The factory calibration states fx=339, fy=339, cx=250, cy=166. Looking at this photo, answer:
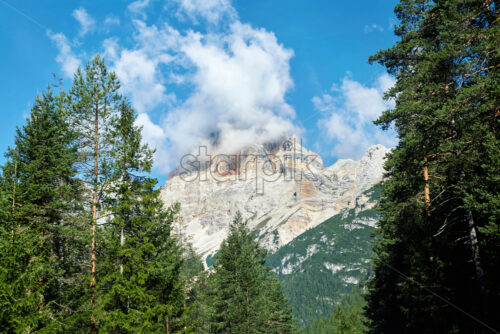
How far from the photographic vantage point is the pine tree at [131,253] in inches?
498

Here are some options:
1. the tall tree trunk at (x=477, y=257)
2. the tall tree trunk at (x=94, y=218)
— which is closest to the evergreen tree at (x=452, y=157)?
the tall tree trunk at (x=477, y=257)

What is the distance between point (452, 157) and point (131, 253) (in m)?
12.6

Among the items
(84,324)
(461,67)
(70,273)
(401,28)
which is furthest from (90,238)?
(401,28)

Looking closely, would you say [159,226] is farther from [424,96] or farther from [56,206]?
[424,96]

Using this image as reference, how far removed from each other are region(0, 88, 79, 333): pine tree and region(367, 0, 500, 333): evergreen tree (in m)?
13.7

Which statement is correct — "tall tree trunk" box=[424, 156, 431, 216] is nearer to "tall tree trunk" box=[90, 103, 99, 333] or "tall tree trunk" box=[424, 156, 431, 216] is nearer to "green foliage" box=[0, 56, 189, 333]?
"green foliage" box=[0, 56, 189, 333]

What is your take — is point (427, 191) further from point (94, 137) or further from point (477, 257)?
point (94, 137)

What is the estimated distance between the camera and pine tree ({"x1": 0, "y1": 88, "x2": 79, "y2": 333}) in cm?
1039

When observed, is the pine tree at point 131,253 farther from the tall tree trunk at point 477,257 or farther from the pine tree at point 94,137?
the tall tree trunk at point 477,257

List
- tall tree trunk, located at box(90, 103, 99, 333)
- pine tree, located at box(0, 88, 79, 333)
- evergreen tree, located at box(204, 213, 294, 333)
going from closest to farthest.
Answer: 1. pine tree, located at box(0, 88, 79, 333)
2. tall tree trunk, located at box(90, 103, 99, 333)
3. evergreen tree, located at box(204, 213, 294, 333)

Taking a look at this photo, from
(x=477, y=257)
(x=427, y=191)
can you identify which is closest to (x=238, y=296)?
(x=427, y=191)

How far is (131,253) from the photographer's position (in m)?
13.4

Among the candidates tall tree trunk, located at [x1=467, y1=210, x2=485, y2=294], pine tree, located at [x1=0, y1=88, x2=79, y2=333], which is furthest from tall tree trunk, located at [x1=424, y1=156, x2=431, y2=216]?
pine tree, located at [x1=0, y1=88, x2=79, y2=333]

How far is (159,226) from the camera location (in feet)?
49.8
